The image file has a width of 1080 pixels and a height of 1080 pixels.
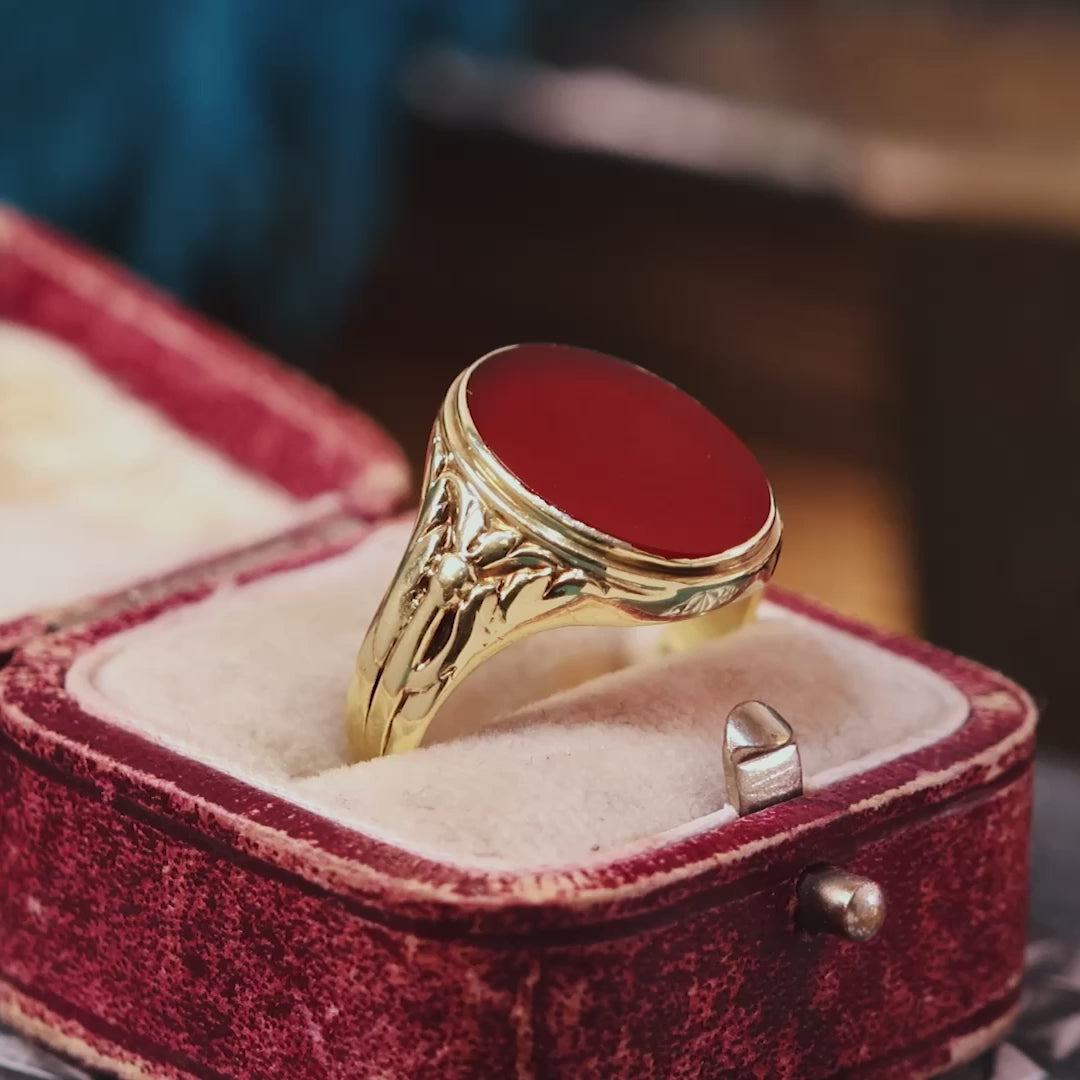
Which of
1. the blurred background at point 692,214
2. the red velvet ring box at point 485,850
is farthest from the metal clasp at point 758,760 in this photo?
the blurred background at point 692,214

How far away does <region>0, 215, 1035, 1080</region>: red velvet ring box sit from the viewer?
49 cm

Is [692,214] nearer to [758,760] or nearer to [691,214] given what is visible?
[691,214]

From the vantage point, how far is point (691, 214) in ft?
6.93

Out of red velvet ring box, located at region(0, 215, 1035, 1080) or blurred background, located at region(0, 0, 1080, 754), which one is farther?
blurred background, located at region(0, 0, 1080, 754)

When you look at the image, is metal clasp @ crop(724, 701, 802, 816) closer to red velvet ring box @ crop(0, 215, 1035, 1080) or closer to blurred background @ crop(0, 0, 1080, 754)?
red velvet ring box @ crop(0, 215, 1035, 1080)

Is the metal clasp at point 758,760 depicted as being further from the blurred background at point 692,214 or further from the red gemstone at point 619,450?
the blurred background at point 692,214

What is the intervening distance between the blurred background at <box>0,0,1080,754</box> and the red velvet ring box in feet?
2.54

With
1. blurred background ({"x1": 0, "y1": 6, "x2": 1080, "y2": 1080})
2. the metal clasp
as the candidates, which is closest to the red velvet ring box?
the metal clasp

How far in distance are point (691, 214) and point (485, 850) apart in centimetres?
169

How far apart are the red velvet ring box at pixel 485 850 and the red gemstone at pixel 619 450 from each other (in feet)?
0.22

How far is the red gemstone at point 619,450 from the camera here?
0.56 meters

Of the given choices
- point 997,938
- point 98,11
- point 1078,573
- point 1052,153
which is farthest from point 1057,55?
point 997,938

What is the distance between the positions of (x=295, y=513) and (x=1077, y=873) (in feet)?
1.27

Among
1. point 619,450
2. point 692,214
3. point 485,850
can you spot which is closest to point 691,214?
point 692,214
